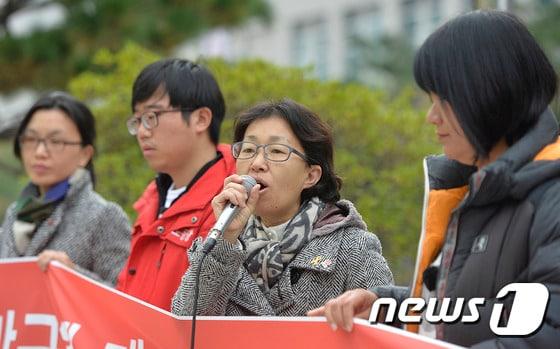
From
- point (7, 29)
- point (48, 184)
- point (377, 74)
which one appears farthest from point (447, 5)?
point (48, 184)

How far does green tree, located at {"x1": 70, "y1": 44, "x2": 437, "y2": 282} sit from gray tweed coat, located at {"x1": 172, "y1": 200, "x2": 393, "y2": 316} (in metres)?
5.27

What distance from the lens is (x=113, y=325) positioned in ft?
13.4

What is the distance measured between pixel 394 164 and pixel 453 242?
7.25 meters

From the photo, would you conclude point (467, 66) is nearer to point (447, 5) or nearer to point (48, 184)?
point (48, 184)

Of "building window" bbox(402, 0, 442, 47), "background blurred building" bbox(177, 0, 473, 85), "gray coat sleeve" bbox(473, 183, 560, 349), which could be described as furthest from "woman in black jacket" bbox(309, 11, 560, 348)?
"building window" bbox(402, 0, 442, 47)

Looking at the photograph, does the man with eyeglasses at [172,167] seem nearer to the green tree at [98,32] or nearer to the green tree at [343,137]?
the green tree at [343,137]

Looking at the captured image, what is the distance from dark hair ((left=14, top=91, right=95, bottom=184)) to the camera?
558 centimetres

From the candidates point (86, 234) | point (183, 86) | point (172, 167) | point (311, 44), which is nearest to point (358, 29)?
point (311, 44)

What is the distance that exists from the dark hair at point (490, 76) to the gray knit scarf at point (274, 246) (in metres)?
1.08

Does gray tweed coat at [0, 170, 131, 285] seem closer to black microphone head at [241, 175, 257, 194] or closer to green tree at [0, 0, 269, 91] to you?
black microphone head at [241, 175, 257, 194]

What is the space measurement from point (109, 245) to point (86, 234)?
122 millimetres

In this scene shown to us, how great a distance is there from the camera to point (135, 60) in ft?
33.8

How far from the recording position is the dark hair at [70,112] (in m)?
5.58

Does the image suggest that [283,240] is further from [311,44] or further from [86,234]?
[311,44]
